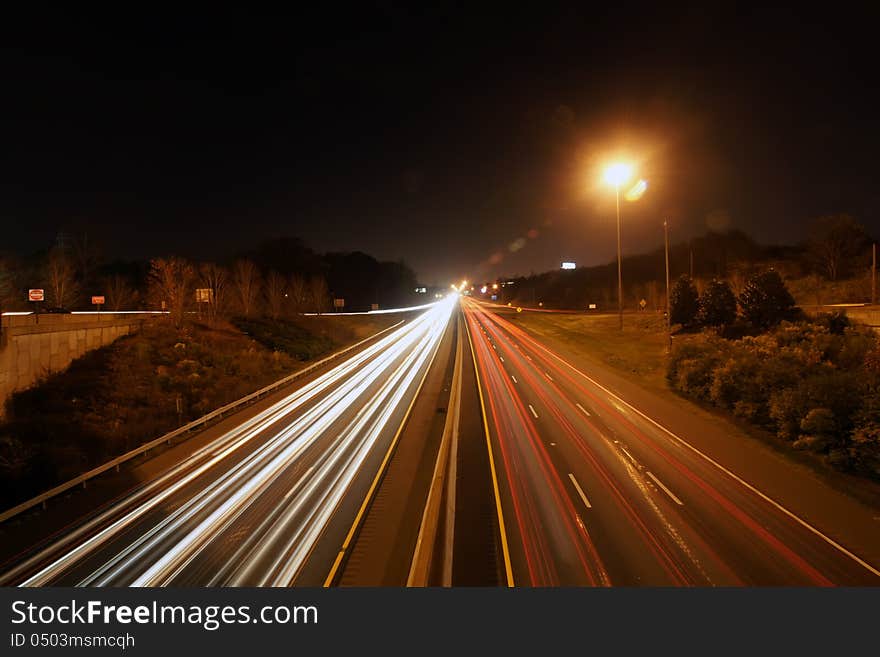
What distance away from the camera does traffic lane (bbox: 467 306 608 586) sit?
8.45 meters

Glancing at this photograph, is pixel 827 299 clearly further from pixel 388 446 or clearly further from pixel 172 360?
pixel 172 360

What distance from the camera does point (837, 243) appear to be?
60781 mm

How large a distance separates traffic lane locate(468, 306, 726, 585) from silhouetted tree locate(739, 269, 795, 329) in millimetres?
23201

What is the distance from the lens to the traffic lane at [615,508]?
27.8ft

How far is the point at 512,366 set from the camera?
3231 centimetres

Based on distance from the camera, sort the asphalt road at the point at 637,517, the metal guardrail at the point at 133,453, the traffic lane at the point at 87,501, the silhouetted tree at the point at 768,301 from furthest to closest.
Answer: the silhouetted tree at the point at 768,301, the metal guardrail at the point at 133,453, the traffic lane at the point at 87,501, the asphalt road at the point at 637,517

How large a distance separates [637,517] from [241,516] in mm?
9057

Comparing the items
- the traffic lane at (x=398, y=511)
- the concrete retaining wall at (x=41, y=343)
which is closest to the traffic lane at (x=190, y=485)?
the traffic lane at (x=398, y=511)

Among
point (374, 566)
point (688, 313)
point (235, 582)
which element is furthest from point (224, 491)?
point (688, 313)

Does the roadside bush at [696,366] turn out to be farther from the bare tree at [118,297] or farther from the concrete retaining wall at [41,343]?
the bare tree at [118,297]

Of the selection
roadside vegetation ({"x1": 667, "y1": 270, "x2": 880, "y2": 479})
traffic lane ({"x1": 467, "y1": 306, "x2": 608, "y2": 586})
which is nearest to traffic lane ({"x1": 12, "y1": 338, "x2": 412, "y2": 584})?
traffic lane ({"x1": 467, "y1": 306, "x2": 608, "y2": 586})

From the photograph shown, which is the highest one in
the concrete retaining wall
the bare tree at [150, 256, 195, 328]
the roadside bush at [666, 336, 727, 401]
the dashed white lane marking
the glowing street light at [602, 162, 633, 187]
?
the glowing street light at [602, 162, 633, 187]

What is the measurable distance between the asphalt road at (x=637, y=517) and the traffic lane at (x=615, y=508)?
1.0 inches

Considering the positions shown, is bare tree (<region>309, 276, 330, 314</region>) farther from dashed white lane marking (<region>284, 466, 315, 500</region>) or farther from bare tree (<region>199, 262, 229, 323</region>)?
dashed white lane marking (<region>284, 466, 315, 500</region>)
